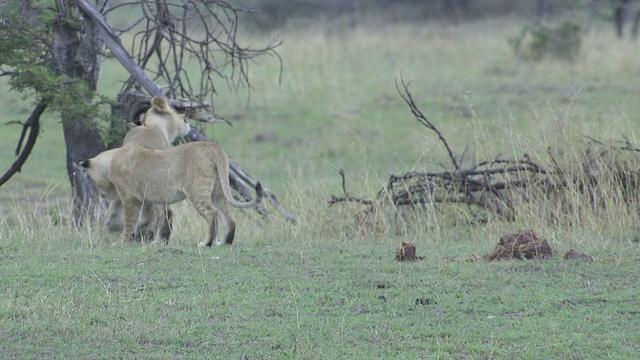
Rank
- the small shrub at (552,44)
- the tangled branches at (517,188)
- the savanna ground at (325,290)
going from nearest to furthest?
the savanna ground at (325,290)
the tangled branches at (517,188)
the small shrub at (552,44)

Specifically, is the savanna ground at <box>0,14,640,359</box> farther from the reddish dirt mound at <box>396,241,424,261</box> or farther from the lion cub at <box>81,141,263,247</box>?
the lion cub at <box>81,141,263,247</box>

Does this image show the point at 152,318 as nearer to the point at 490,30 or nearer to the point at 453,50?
the point at 453,50

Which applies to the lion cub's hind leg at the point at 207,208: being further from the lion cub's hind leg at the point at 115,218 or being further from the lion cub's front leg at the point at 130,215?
the lion cub's hind leg at the point at 115,218

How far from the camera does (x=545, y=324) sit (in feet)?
18.9

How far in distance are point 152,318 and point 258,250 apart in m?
2.14

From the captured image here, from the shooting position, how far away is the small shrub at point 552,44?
2211cm

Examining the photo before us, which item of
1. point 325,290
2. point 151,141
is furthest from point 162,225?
point 325,290

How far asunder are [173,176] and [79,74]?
9.89 ft

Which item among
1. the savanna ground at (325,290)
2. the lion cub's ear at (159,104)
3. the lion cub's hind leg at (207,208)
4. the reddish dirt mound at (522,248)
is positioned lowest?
the savanna ground at (325,290)

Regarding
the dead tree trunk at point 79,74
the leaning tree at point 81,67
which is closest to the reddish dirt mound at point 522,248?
the leaning tree at point 81,67

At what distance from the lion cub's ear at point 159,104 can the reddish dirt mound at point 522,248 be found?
2.97m

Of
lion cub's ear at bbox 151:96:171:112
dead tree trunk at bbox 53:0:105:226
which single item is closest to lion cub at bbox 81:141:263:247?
lion cub's ear at bbox 151:96:171:112

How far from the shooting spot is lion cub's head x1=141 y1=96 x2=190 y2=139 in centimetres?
858

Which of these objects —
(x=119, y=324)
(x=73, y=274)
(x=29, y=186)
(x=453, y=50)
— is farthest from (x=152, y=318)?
(x=453, y=50)
